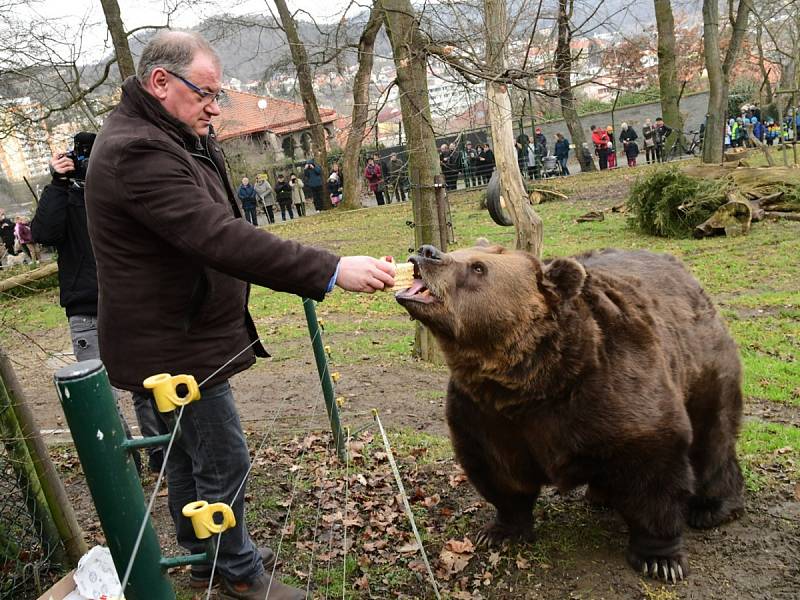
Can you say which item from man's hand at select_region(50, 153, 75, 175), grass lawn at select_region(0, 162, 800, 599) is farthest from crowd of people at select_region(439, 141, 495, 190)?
man's hand at select_region(50, 153, 75, 175)

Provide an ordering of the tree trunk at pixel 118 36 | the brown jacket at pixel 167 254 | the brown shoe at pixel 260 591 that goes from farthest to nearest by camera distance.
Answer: the tree trunk at pixel 118 36 → the brown shoe at pixel 260 591 → the brown jacket at pixel 167 254

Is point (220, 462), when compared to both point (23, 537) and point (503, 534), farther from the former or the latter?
point (503, 534)

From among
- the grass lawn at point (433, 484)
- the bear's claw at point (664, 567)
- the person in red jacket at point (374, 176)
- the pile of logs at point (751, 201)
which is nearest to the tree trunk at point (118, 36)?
the grass lawn at point (433, 484)

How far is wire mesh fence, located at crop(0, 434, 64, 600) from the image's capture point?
362cm

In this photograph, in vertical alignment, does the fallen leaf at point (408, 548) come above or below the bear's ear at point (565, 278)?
below

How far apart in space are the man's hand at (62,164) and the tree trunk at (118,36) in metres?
14.3

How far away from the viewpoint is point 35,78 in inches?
548

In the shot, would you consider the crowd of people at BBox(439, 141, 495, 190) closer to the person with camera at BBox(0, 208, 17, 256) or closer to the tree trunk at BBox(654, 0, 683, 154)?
the tree trunk at BBox(654, 0, 683, 154)

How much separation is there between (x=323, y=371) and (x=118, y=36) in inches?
645

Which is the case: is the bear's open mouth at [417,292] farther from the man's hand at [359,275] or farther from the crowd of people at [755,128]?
the crowd of people at [755,128]

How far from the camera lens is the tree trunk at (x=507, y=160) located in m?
7.80

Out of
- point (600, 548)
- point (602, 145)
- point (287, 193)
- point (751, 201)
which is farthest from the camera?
point (287, 193)

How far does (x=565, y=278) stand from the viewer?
3605 millimetres

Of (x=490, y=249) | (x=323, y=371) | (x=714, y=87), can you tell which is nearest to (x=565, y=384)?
(x=490, y=249)
